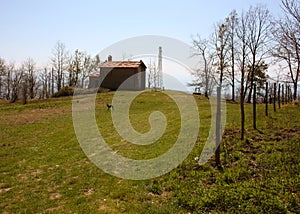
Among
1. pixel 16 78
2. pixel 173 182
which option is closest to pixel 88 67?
pixel 16 78

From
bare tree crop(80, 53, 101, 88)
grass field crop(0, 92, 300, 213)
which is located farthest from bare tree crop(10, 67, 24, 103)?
grass field crop(0, 92, 300, 213)

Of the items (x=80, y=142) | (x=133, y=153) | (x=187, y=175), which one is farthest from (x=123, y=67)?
(x=187, y=175)

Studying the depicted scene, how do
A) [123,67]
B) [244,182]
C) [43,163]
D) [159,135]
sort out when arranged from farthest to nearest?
[123,67]
[159,135]
[43,163]
[244,182]

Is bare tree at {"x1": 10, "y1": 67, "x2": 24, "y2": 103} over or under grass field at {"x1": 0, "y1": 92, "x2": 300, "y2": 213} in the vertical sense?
over

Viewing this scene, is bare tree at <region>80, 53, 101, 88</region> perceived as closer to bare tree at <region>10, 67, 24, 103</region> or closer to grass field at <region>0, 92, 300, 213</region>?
bare tree at <region>10, 67, 24, 103</region>

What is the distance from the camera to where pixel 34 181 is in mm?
7707

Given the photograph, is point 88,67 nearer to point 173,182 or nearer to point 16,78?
point 16,78

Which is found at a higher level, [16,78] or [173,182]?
[16,78]

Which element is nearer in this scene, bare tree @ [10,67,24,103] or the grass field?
the grass field

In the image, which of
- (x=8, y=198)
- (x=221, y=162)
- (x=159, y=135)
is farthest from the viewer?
(x=159, y=135)

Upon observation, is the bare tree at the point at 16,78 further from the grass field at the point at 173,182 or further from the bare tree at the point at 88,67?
the grass field at the point at 173,182

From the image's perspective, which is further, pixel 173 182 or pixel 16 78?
pixel 16 78

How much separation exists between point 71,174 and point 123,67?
41952 mm

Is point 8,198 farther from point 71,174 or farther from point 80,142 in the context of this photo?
point 80,142
